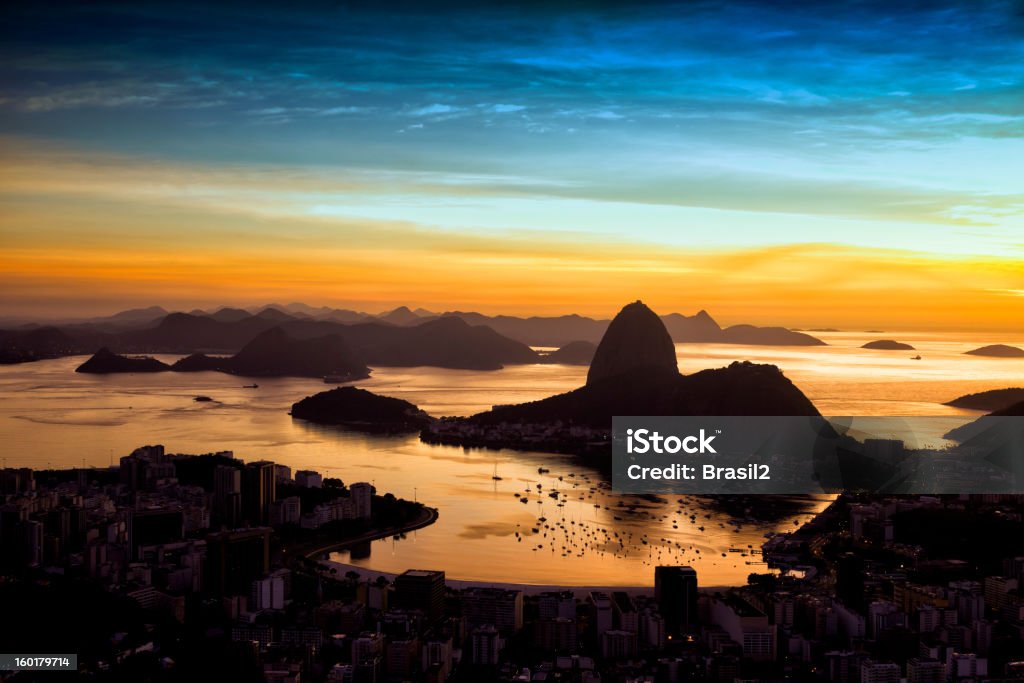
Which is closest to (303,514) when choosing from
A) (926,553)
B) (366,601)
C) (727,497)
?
(366,601)

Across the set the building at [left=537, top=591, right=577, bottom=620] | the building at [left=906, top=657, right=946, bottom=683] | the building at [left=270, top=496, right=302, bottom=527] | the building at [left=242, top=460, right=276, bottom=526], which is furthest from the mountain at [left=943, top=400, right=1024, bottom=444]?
the building at [left=242, top=460, right=276, bottom=526]

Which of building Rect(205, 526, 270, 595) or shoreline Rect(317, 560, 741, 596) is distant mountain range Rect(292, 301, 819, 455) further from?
building Rect(205, 526, 270, 595)

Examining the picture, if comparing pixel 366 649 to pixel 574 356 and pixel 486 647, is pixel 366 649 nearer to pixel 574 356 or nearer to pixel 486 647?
pixel 486 647

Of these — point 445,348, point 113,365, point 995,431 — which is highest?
point 445,348

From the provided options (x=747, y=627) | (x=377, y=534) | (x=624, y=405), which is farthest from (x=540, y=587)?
(x=624, y=405)

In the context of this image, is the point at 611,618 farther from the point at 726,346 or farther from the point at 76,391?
the point at 726,346

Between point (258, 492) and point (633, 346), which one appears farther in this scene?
point (633, 346)
